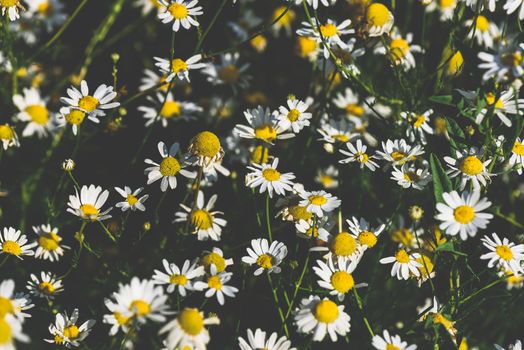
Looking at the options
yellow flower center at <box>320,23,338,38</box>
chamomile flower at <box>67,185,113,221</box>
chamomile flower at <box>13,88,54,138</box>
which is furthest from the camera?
chamomile flower at <box>13,88,54,138</box>

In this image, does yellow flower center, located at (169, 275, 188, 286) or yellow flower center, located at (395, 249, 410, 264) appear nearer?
yellow flower center, located at (169, 275, 188, 286)

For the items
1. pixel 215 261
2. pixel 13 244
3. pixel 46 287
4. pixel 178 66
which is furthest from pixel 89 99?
pixel 215 261

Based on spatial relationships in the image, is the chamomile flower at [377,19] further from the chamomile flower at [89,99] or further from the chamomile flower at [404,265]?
the chamomile flower at [89,99]

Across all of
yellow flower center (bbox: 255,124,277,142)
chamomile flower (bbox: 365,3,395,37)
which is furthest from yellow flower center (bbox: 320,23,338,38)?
yellow flower center (bbox: 255,124,277,142)

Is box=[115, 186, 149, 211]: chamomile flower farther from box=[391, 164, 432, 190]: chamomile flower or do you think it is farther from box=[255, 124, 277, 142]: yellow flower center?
box=[391, 164, 432, 190]: chamomile flower

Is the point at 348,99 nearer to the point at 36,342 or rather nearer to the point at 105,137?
the point at 105,137

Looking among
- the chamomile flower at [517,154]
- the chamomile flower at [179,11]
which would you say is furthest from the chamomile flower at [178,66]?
the chamomile flower at [517,154]

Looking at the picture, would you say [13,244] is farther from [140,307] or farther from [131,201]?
[140,307]
